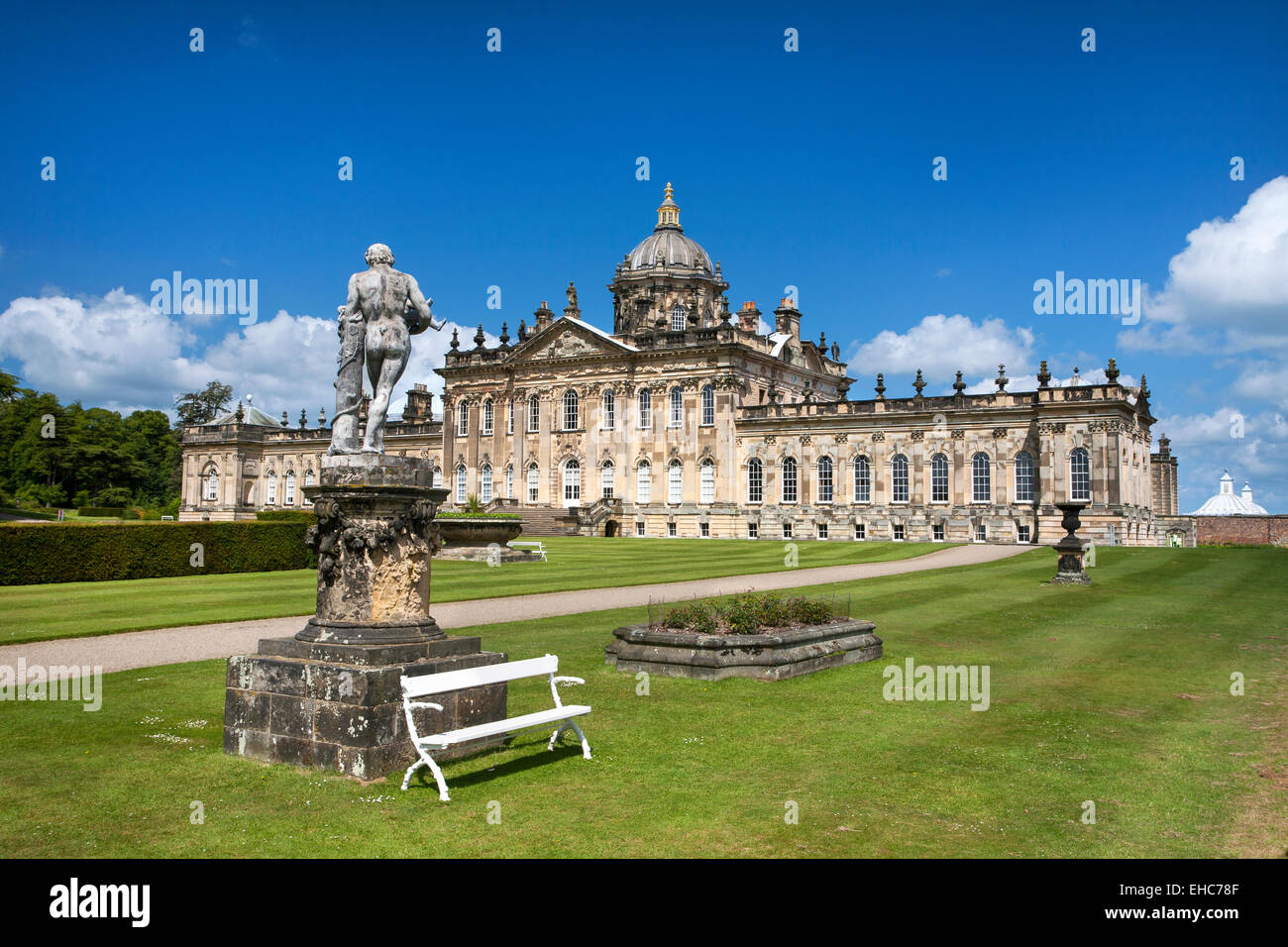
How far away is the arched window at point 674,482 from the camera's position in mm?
61406

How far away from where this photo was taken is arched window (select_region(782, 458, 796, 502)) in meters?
58.5

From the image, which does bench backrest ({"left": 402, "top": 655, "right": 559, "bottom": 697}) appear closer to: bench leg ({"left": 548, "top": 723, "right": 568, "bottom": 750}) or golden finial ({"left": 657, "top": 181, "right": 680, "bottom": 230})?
bench leg ({"left": 548, "top": 723, "right": 568, "bottom": 750})

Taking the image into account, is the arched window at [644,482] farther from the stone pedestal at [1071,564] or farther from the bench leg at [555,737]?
the bench leg at [555,737]

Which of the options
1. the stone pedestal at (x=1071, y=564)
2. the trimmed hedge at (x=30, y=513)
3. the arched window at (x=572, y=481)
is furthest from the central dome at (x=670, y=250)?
the stone pedestal at (x=1071, y=564)

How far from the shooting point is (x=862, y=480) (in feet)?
186

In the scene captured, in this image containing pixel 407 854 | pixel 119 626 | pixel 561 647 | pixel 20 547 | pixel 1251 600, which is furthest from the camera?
pixel 20 547

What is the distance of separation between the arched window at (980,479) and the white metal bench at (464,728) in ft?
156

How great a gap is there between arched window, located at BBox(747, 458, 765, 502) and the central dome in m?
18.0

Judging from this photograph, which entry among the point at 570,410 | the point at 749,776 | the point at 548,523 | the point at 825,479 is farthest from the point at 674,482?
the point at 749,776
